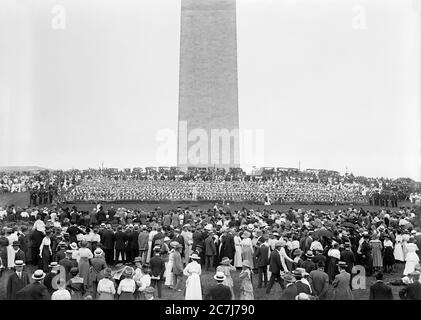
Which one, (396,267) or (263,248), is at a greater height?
(263,248)

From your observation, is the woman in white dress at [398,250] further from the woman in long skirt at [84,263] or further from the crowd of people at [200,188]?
the crowd of people at [200,188]

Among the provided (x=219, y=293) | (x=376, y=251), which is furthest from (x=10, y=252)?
(x=376, y=251)

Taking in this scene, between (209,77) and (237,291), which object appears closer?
(237,291)

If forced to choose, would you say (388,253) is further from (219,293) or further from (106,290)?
(106,290)

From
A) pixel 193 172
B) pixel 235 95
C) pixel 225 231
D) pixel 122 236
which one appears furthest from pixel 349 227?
pixel 235 95

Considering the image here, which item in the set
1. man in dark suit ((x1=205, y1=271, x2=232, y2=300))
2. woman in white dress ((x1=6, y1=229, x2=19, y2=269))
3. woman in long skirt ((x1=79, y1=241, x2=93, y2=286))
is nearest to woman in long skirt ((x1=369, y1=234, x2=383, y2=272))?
man in dark suit ((x1=205, y1=271, x2=232, y2=300))
